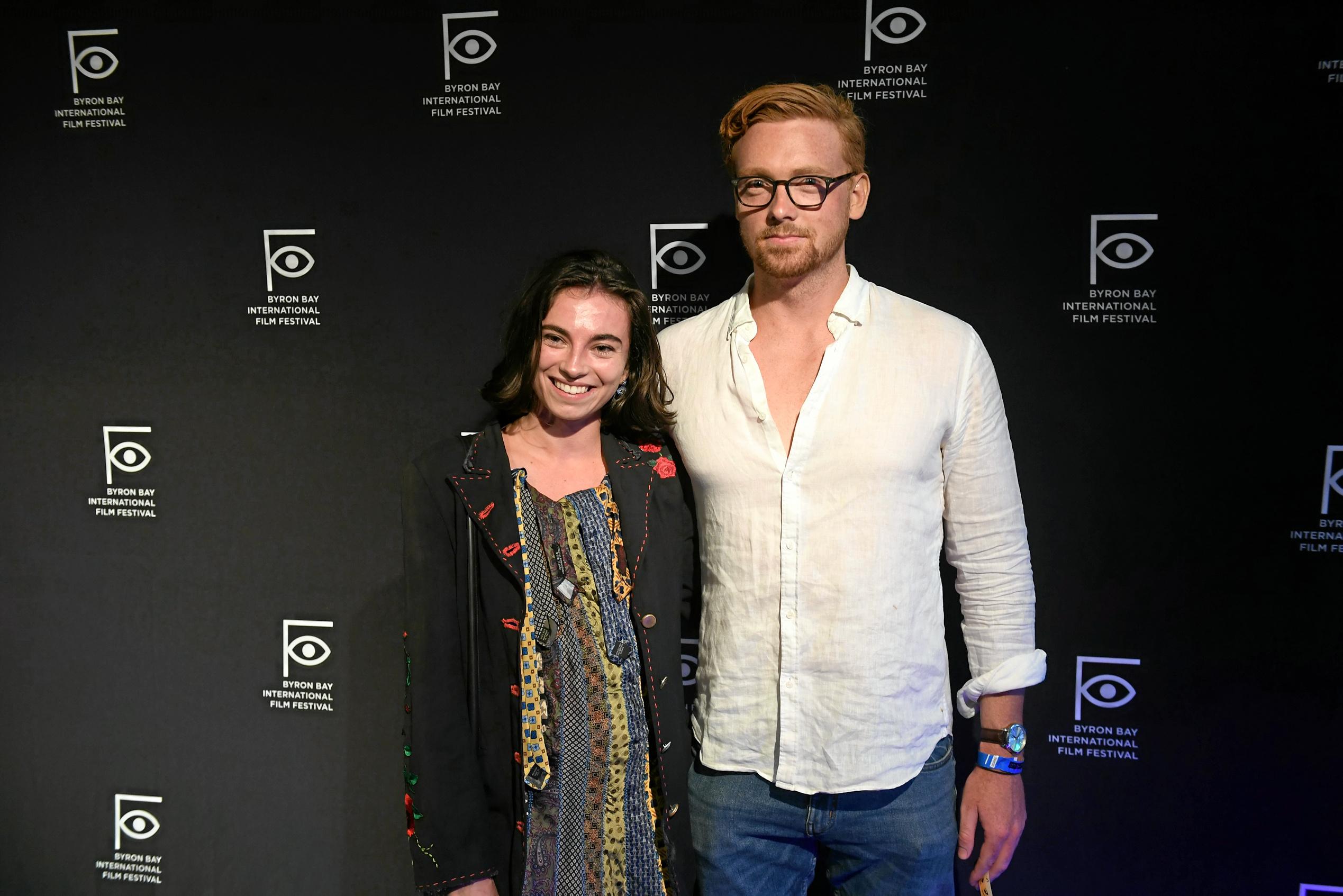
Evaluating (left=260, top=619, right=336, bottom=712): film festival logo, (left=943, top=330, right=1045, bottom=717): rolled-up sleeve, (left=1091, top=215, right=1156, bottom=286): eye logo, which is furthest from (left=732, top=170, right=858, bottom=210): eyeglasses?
(left=260, top=619, right=336, bottom=712): film festival logo

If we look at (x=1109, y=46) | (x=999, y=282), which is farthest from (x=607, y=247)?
(x=1109, y=46)

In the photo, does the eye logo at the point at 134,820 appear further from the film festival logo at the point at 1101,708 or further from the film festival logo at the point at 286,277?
the film festival logo at the point at 1101,708

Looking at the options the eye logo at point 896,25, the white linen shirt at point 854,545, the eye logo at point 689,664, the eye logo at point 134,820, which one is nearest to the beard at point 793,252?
the white linen shirt at point 854,545

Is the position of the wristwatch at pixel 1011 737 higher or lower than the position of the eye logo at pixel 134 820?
higher

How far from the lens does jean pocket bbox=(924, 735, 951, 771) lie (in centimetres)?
156

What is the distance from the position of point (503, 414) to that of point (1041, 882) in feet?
5.70

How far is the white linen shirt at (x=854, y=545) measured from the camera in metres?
1.48

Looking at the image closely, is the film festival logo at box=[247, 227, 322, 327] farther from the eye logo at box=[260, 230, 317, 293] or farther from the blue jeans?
the blue jeans

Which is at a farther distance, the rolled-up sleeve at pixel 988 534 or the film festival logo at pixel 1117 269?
the film festival logo at pixel 1117 269

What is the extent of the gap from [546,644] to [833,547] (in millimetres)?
527

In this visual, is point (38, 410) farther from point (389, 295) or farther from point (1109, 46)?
point (1109, 46)

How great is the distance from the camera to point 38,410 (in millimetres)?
2316

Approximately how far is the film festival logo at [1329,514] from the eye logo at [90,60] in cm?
310

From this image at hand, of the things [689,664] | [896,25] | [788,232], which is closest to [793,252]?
[788,232]
